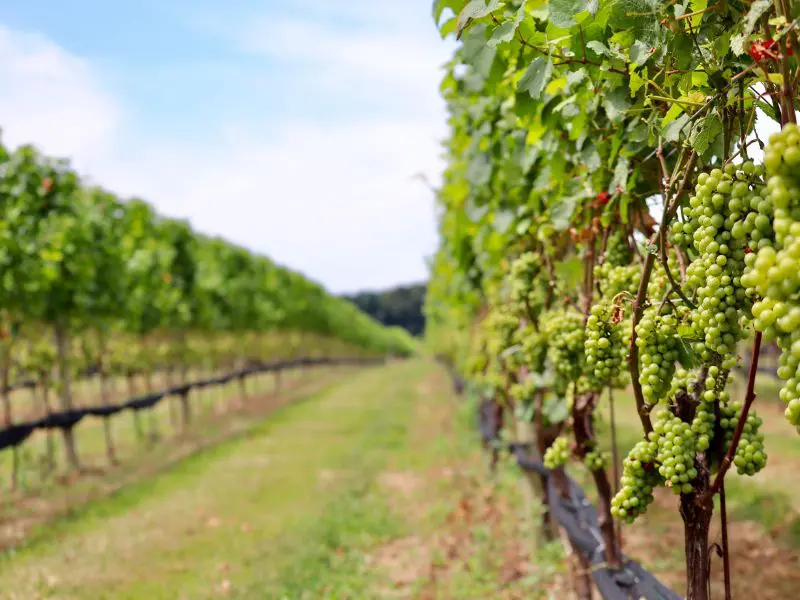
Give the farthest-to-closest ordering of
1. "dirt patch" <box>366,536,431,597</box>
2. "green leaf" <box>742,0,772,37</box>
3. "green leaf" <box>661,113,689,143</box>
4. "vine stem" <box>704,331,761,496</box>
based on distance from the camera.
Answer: "dirt patch" <box>366,536,431,597</box> → "green leaf" <box>661,113,689,143</box> → "vine stem" <box>704,331,761,496</box> → "green leaf" <box>742,0,772,37</box>

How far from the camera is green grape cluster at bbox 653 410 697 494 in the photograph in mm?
2373

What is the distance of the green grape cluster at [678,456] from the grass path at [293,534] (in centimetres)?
392

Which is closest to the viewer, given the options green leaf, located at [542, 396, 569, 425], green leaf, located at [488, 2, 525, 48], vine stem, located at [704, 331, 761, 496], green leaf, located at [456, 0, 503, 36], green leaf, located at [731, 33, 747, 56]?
green leaf, located at [731, 33, 747, 56]

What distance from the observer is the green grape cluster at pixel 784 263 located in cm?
150

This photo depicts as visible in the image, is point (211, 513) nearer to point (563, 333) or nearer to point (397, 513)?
point (397, 513)

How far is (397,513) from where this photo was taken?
30.0 feet

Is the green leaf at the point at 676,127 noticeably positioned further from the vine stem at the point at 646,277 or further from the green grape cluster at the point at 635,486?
the green grape cluster at the point at 635,486

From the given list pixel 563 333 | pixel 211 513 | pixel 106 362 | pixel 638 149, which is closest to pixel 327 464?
pixel 211 513

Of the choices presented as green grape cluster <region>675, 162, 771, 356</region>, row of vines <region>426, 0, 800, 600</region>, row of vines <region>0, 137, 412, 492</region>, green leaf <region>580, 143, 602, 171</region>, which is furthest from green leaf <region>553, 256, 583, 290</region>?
row of vines <region>0, 137, 412, 492</region>

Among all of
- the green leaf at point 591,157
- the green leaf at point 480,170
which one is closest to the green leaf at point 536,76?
the green leaf at point 591,157

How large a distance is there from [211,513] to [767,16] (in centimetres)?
923

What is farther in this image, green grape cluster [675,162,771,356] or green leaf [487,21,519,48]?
green leaf [487,21,519,48]

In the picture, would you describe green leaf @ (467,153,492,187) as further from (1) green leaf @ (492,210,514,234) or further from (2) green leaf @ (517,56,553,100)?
(2) green leaf @ (517,56,553,100)

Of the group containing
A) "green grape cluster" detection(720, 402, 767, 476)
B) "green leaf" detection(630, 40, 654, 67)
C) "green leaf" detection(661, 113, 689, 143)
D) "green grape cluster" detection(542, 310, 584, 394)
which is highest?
"green leaf" detection(630, 40, 654, 67)
